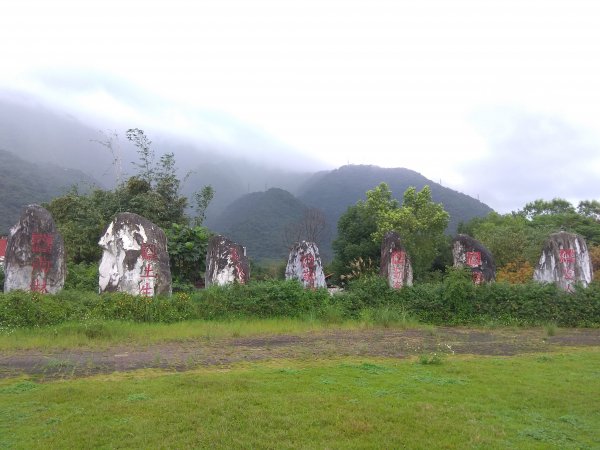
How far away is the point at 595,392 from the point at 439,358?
2.64m

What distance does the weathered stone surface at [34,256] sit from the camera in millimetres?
14000

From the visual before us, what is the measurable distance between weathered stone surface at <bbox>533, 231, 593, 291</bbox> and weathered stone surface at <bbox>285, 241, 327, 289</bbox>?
7646 millimetres

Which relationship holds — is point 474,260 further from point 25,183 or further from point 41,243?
point 25,183

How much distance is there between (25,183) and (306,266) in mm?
31459

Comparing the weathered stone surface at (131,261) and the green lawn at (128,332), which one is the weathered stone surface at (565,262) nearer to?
the green lawn at (128,332)

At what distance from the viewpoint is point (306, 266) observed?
1886 cm

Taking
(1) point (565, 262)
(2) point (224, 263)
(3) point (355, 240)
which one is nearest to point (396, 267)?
(2) point (224, 263)

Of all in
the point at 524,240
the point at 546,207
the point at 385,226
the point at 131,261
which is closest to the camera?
the point at 131,261

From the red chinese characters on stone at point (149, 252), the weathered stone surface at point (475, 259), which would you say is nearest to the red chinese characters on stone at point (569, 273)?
the weathered stone surface at point (475, 259)

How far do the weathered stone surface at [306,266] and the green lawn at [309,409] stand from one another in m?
10.4

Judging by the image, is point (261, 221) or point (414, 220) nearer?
point (414, 220)

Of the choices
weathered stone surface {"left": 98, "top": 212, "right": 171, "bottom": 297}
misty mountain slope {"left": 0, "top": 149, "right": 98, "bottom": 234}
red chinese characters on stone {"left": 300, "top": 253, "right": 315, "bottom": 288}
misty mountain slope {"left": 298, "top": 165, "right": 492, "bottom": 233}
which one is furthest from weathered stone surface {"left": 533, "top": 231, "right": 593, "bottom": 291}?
misty mountain slope {"left": 298, "top": 165, "right": 492, "bottom": 233}

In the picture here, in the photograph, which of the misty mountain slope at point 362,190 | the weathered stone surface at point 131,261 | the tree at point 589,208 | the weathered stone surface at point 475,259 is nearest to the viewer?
the weathered stone surface at point 131,261

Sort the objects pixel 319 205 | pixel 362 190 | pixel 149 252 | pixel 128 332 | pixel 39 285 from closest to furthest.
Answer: pixel 128 332, pixel 39 285, pixel 149 252, pixel 319 205, pixel 362 190
